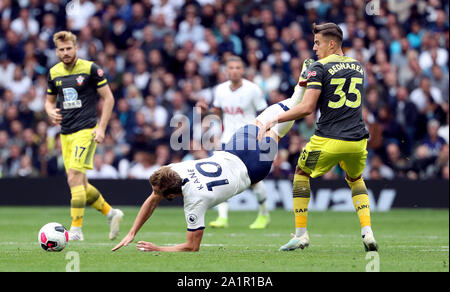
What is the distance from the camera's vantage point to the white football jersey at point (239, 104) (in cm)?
1448

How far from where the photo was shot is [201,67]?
70.1 ft

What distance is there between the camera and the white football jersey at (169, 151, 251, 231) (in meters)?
8.72

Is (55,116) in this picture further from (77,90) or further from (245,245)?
(245,245)

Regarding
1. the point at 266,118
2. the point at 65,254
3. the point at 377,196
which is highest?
the point at 266,118

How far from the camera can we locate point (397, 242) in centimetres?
1134

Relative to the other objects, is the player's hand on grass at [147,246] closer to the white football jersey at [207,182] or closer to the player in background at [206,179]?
the player in background at [206,179]

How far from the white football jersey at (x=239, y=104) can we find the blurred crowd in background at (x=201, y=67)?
4471mm

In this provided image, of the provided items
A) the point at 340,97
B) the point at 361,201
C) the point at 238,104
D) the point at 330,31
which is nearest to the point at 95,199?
the point at 238,104

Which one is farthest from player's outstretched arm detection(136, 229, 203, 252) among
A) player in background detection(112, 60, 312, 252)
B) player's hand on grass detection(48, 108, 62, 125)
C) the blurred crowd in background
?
the blurred crowd in background

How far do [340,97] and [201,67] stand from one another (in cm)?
1227

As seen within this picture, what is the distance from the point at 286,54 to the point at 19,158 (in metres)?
6.90

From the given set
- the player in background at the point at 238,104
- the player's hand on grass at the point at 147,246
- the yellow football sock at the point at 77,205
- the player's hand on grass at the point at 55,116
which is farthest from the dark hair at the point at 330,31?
the player in background at the point at 238,104
